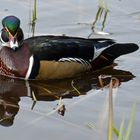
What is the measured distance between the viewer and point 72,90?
6793 millimetres

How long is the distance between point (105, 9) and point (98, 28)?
51 centimetres

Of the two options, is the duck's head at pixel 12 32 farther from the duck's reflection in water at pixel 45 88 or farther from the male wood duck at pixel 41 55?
the duck's reflection in water at pixel 45 88

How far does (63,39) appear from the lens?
7223mm

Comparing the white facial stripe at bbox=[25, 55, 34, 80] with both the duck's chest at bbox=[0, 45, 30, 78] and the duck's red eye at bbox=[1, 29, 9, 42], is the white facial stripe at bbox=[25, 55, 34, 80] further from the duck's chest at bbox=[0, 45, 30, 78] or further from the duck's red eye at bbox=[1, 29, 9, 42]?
the duck's red eye at bbox=[1, 29, 9, 42]

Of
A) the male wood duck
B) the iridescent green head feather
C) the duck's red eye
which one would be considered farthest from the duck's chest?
the iridescent green head feather

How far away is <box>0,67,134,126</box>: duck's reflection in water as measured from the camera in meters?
6.16

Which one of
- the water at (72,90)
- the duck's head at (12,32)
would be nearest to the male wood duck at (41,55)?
the duck's head at (12,32)

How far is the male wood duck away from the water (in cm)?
11

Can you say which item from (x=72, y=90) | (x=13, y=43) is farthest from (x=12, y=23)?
(x=72, y=90)

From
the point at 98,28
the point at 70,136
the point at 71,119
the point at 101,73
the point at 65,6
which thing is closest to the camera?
the point at 70,136

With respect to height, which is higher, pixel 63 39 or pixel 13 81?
pixel 63 39

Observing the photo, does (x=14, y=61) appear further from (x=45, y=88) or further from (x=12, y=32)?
(x=45, y=88)

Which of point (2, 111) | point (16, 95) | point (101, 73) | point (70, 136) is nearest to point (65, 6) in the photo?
point (101, 73)

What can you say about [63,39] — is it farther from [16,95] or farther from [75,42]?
[16,95]
